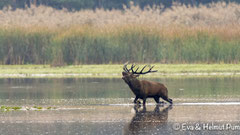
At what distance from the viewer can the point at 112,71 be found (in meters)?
27.4

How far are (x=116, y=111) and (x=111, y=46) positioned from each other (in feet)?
52.6

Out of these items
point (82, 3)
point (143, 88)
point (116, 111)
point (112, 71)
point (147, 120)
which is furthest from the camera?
point (82, 3)

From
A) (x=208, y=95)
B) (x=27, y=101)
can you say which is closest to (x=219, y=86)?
(x=208, y=95)

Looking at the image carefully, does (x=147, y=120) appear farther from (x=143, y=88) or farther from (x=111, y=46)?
(x=111, y=46)

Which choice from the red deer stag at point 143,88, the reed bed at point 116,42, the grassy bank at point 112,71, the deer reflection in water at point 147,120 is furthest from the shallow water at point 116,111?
the reed bed at point 116,42

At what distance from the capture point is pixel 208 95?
17.8 m

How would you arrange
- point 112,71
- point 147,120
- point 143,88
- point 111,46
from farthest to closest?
1. point 111,46
2. point 112,71
3. point 143,88
4. point 147,120

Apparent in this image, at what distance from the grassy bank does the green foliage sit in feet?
3.93

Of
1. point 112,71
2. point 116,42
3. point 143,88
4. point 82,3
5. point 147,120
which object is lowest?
point 147,120

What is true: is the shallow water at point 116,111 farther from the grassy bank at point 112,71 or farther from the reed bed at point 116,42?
the reed bed at point 116,42

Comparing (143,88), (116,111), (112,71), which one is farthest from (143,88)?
(112,71)

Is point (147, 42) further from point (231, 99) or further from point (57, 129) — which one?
point (57, 129)

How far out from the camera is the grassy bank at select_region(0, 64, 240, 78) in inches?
1046

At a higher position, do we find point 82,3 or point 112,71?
point 82,3
